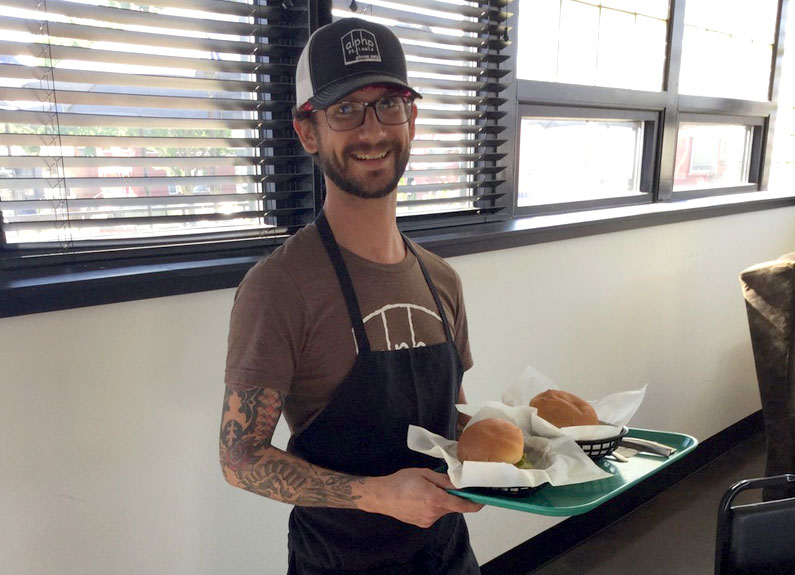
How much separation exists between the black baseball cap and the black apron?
8.0 inches

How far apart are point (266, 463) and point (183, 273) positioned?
0.50 meters

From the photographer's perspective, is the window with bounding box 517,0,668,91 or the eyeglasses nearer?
the eyeglasses

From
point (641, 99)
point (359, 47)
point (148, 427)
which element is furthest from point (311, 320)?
point (641, 99)

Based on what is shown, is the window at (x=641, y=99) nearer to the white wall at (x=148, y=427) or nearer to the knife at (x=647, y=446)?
the white wall at (x=148, y=427)

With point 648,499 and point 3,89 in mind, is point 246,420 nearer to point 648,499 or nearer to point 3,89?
point 3,89

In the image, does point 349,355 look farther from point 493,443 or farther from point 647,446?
point 647,446

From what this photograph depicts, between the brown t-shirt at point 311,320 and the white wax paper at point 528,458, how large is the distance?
0.51ft

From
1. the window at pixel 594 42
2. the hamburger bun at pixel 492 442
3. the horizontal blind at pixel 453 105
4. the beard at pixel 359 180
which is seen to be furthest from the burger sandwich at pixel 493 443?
the window at pixel 594 42

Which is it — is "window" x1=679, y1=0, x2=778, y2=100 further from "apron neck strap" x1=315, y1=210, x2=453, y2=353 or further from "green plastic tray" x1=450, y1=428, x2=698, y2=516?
"apron neck strap" x1=315, y1=210, x2=453, y2=353

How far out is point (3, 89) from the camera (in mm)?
1169

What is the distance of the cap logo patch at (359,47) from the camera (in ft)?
3.21

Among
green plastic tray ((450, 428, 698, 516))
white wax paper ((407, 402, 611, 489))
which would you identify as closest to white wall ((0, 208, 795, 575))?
white wax paper ((407, 402, 611, 489))

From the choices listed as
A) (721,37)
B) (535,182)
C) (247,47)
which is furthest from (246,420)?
(721,37)

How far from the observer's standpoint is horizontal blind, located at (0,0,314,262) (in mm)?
1217
